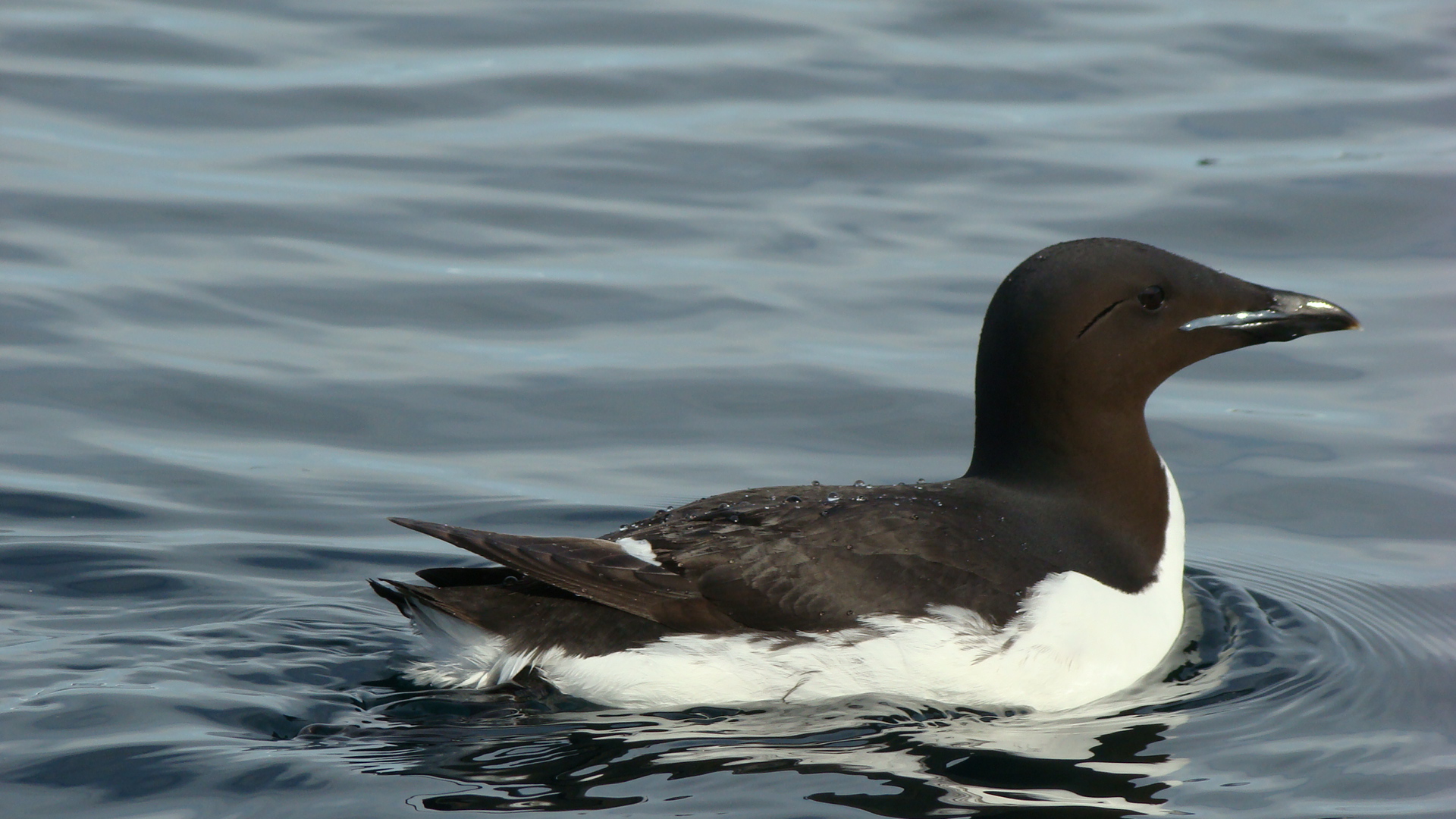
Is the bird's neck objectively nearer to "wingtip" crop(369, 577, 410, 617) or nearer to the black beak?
the black beak

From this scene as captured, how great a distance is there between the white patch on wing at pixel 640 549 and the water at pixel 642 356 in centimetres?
40

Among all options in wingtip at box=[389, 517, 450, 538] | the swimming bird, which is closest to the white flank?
the swimming bird

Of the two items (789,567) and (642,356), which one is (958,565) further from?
(642,356)

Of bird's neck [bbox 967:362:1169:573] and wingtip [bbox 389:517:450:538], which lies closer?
wingtip [bbox 389:517:450:538]

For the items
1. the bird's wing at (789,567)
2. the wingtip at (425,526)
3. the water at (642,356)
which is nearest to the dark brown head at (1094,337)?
the bird's wing at (789,567)

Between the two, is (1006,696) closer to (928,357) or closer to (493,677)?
(493,677)

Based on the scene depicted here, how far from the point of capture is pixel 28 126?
9.90m

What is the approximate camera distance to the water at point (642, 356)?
4.35m

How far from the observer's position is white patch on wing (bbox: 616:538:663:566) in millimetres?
4539

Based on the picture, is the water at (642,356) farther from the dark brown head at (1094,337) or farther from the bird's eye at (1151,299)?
the bird's eye at (1151,299)

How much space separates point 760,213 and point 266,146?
2.80 meters

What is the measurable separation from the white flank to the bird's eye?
881 mm

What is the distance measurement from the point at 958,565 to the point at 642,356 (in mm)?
3231

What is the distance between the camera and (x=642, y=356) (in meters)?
7.57
